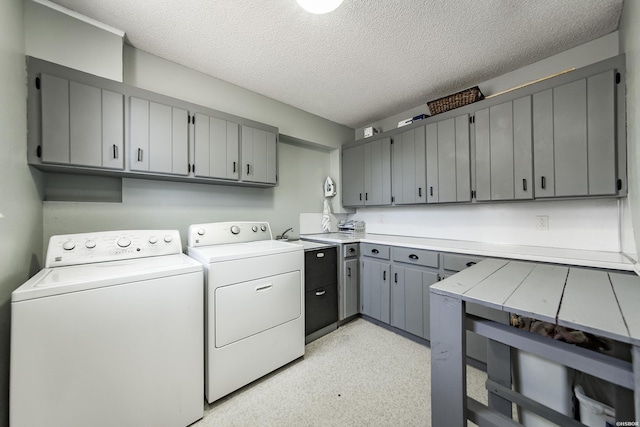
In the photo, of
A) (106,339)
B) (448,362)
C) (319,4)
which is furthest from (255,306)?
(319,4)

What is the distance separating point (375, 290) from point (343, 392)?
1.14 m

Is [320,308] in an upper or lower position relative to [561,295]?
lower

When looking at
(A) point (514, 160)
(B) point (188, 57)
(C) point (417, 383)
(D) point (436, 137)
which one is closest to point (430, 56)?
(D) point (436, 137)

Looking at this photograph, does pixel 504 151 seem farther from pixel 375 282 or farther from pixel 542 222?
pixel 375 282

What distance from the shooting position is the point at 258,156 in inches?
92.5

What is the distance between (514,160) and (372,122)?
75.9 inches

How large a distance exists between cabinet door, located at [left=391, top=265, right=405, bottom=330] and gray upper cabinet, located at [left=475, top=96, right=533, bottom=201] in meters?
1.05

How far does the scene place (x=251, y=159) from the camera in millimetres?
2303

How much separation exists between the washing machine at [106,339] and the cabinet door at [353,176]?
89.0 inches

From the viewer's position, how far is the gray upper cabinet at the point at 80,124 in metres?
1.38

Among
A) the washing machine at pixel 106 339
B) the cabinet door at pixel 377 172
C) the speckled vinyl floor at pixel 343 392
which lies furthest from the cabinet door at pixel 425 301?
the washing machine at pixel 106 339

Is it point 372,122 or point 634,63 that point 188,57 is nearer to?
point 372,122

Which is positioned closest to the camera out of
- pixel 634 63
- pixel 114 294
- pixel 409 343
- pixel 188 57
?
pixel 114 294

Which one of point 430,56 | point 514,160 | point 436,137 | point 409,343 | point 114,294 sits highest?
point 430,56
